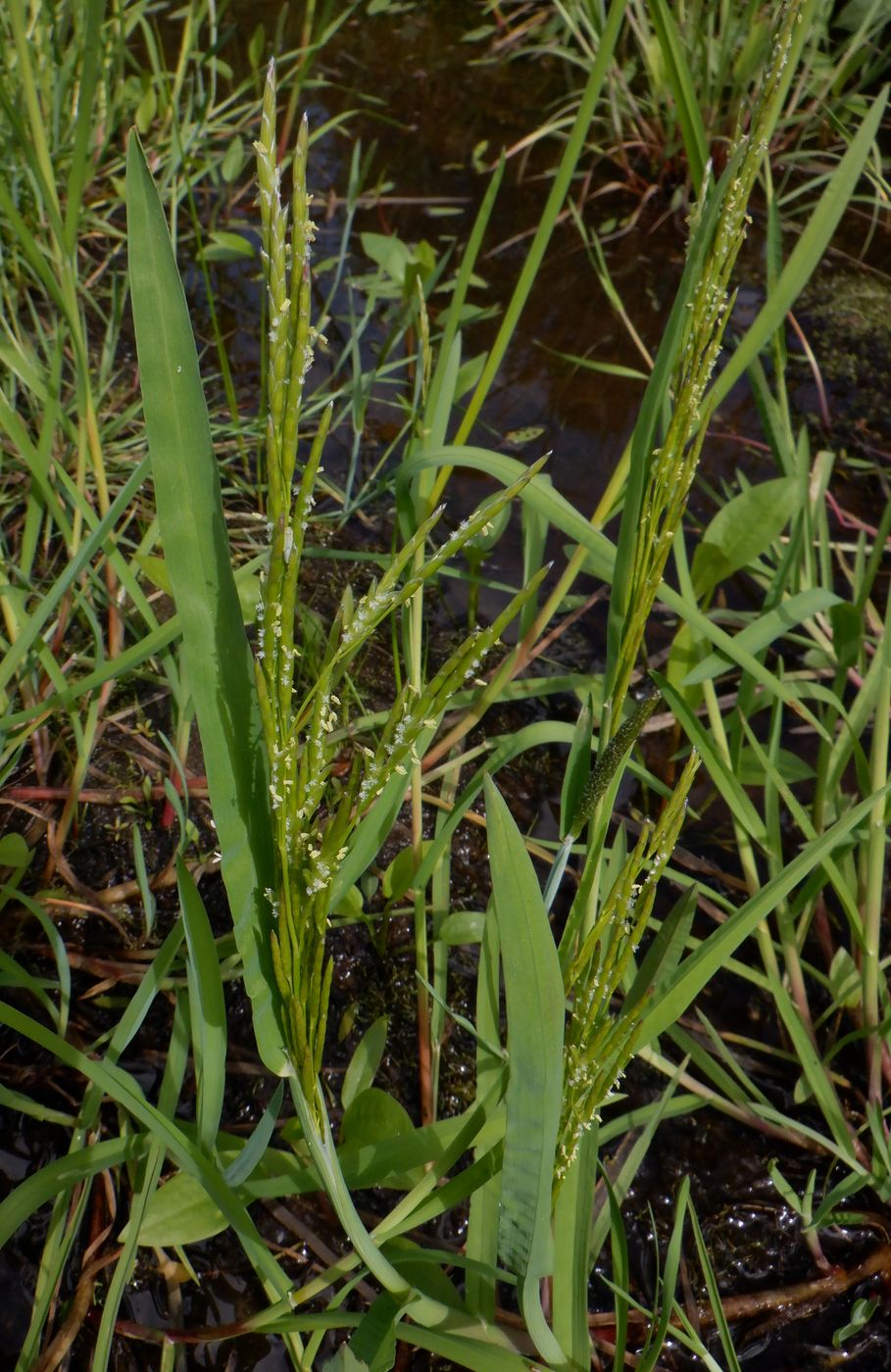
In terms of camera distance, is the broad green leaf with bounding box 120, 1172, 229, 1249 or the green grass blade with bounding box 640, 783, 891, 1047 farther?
the broad green leaf with bounding box 120, 1172, 229, 1249

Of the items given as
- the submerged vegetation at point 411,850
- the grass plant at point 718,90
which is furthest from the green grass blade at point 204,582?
the grass plant at point 718,90

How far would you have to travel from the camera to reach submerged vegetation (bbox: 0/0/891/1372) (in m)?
0.57

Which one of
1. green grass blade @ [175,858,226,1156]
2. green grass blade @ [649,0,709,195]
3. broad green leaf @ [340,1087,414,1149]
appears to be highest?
green grass blade @ [649,0,709,195]

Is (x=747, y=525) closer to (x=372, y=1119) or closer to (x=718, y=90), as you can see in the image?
(x=372, y=1119)

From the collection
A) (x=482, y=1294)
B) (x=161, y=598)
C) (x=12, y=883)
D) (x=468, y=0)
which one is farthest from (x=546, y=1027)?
(x=468, y=0)

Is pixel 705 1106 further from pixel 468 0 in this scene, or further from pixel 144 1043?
pixel 468 0

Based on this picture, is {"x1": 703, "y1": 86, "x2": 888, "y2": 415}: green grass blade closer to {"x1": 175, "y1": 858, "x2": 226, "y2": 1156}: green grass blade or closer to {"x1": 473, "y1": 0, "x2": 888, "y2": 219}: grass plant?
{"x1": 175, "y1": 858, "x2": 226, "y2": 1156}: green grass blade

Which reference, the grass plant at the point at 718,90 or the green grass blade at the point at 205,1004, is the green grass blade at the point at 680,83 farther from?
the grass plant at the point at 718,90

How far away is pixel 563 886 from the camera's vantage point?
49.1 inches

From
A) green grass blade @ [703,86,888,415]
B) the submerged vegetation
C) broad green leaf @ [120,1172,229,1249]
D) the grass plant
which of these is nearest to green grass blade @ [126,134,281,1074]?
the submerged vegetation

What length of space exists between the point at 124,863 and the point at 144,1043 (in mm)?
220

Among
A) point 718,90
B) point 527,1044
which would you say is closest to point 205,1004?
point 527,1044

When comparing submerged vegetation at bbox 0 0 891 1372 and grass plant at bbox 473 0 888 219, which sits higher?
grass plant at bbox 473 0 888 219

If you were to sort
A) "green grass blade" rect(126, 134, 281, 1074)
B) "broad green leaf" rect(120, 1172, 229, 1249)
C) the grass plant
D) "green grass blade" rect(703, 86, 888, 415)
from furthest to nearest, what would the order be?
1. the grass plant
2. "green grass blade" rect(703, 86, 888, 415)
3. "broad green leaf" rect(120, 1172, 229, 1249)
4. "green grass blade" rect(126, 134, 281, 1074)
